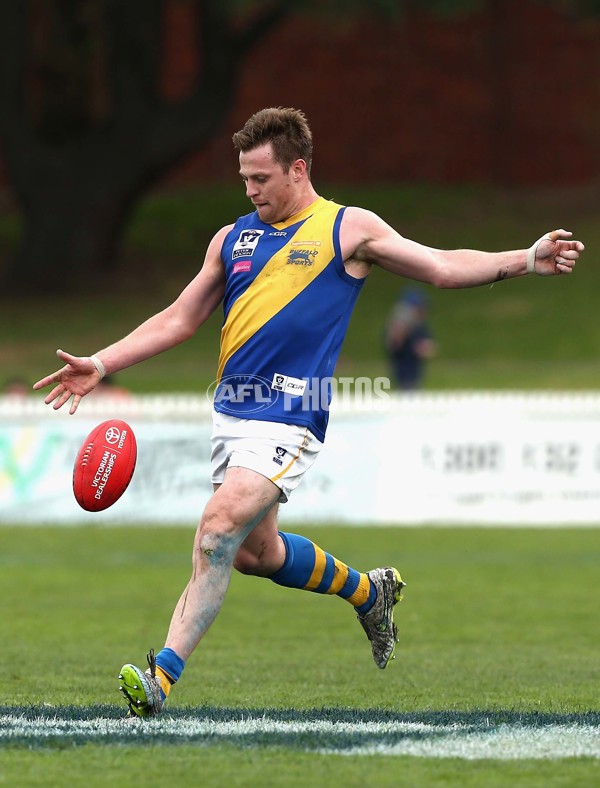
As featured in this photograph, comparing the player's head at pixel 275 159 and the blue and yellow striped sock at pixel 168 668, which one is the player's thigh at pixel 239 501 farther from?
the player's head at pixel 275 159

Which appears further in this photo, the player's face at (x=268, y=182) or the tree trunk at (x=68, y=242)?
the tree trunk at (x=68, y=242)

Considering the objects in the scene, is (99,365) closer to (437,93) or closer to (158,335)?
(158,335)

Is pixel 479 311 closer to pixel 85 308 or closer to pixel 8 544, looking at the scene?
pixel 85 308

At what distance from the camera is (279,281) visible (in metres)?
6.17

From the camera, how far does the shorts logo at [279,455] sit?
6.10m

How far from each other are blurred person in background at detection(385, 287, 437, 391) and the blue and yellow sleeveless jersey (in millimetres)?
14580

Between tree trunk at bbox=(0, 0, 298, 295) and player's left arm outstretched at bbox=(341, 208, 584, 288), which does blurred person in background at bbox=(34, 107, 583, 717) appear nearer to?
player's left arm outstretched at bbox=(341, 208, 584, 288)

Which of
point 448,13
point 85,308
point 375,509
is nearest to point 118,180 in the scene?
point 85,308

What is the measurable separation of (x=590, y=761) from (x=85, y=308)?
27.3 m

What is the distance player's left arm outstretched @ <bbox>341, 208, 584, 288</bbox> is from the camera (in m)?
6.09

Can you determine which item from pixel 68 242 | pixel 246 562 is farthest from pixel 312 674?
pixel 68 242

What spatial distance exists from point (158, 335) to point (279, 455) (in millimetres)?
726

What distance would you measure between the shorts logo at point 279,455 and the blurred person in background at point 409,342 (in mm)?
14713

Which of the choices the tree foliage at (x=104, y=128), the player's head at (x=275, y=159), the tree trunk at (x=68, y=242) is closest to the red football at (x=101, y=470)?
the player's head at (x=275, y=159)
